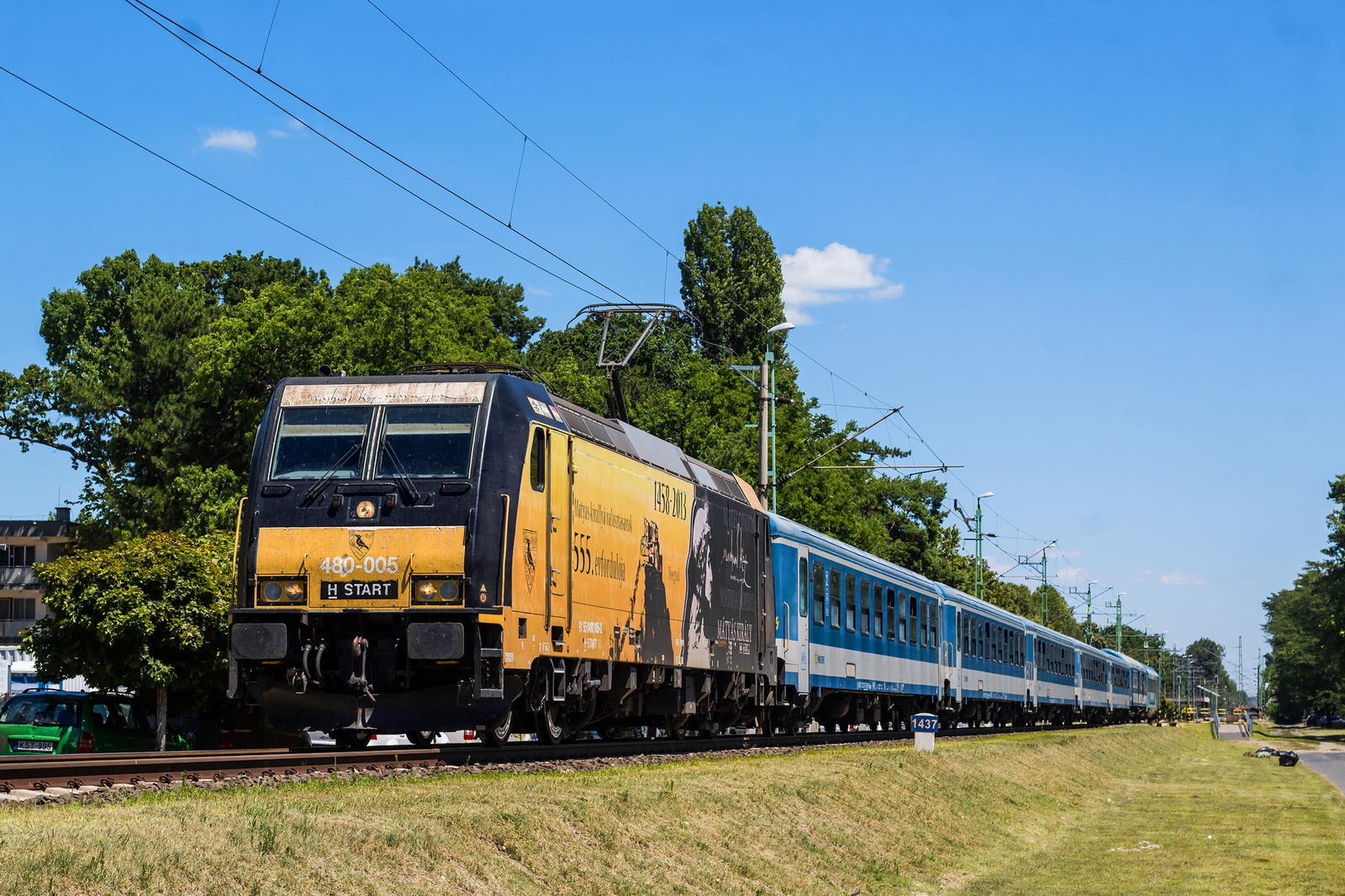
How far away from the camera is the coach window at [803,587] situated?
88.1 ft

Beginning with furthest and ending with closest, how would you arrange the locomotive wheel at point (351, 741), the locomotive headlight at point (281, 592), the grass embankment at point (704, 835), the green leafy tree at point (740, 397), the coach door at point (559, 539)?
the green leafy tree at point (740, 397) < the locomotive wheel at point (351, 741) < the coach door at point (559, 539) < the locomotive headlight at point (281, 592) < the grass embankment at point (704, 835)

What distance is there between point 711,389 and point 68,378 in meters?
27.8

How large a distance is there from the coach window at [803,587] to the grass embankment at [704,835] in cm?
273

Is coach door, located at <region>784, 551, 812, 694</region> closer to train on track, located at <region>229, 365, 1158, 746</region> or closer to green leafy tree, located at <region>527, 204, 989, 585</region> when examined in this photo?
train on track, located at <region>229, 365, 1158, 746</region>

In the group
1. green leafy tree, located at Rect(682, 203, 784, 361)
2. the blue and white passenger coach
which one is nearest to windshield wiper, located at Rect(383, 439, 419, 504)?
the blue and white passenger coach

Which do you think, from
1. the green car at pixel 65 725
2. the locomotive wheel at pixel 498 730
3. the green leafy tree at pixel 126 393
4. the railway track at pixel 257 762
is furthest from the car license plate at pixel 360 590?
the green leafy tree at pixel 126 393

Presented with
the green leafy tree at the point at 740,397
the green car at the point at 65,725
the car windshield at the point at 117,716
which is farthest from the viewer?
the green leafy tree at the point at 740,397

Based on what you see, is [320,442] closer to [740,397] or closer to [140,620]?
[140,620]

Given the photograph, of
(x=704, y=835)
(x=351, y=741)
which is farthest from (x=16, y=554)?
(x=704, y=835)

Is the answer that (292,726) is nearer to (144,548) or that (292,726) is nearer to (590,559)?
(590,559)

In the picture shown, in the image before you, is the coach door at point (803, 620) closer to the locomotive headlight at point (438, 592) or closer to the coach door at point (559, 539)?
the coach door at point (559, 539)

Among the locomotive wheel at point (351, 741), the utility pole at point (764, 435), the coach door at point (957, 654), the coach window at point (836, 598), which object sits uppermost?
the utility pole at point (764, 435)

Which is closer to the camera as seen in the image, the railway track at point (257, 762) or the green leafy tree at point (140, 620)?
the railway track at point (257, 762)

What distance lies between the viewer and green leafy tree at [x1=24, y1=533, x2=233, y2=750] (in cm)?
2647
